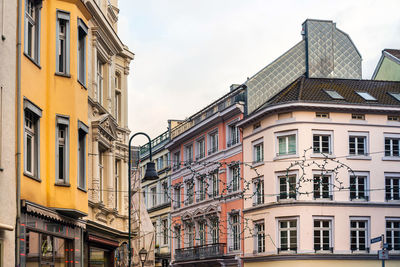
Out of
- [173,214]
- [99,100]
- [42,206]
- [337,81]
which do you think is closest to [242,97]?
[337,81]

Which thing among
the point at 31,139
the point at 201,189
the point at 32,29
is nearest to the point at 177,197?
the point at 201,189

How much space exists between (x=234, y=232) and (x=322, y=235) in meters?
9.20

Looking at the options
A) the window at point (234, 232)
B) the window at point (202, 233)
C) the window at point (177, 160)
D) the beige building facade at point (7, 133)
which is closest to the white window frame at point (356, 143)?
the window at point (234, 232)

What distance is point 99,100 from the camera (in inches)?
1085

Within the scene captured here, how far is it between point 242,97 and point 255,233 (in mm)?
9869

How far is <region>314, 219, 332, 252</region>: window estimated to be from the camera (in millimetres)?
47344

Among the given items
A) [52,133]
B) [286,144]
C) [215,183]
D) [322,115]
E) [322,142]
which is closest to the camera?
[52,133]

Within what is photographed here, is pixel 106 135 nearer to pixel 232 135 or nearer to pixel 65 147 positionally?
pixel 65 147

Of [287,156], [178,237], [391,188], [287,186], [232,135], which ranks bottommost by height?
[178,237]

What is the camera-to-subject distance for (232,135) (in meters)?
56.6

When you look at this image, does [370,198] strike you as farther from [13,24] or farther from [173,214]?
[13,24]

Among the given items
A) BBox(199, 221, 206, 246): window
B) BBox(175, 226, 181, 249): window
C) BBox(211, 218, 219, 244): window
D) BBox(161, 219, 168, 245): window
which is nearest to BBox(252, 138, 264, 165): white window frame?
BBox(211, 218, 219, 244): window

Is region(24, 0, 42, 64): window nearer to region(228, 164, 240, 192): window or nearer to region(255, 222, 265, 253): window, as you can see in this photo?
region(255, 222, 265, 253): window

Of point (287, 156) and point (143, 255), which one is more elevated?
point (287, 156)
